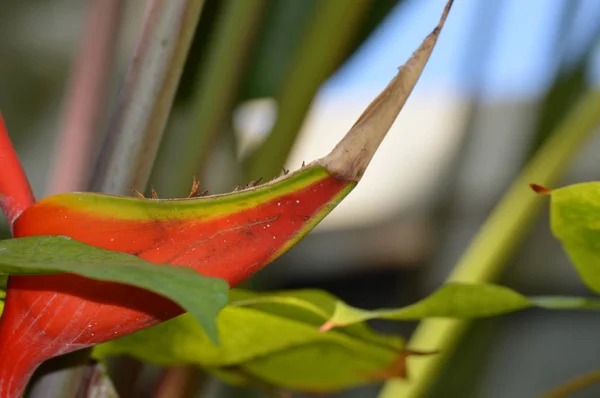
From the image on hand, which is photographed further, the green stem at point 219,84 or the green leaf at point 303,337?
the green stem at point 219,84

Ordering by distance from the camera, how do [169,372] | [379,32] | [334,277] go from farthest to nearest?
[334,277], [379,32], [169,372]

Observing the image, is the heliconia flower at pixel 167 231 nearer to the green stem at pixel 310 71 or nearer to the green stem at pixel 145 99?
the green stem at pixel 145 99

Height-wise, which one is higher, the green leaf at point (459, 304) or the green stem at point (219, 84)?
the green stem at point (219, 84)

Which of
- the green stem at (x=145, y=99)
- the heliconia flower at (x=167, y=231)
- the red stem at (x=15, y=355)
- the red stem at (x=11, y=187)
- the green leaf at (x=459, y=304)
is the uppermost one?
the green stem at (x=145, y=99)

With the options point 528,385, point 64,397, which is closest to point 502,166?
point 528,385

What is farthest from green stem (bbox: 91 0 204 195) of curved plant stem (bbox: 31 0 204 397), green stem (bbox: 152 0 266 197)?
green stem (bbox: 152 0 266 197)

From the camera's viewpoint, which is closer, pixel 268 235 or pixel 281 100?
pixel 268 235

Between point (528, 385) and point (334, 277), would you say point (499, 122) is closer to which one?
point (334, 277)

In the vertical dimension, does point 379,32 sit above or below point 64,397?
above

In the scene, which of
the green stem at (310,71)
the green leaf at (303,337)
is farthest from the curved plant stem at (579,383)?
the green stem at (310,71)

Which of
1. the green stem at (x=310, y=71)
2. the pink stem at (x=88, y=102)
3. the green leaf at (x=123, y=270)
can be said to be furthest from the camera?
the green stem at (x=310, y=71)
